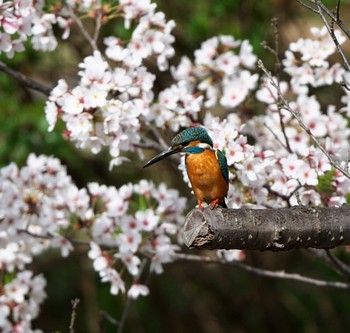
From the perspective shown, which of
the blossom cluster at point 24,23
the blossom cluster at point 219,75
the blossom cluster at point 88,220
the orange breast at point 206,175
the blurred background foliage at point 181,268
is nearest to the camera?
the orange breast at point 206,175

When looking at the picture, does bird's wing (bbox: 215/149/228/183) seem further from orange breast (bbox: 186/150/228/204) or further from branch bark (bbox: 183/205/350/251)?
branch bark (bbox: 183/205/350/251)

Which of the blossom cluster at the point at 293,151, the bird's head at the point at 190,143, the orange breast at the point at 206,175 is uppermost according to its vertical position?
the blossom cluster at the point at 293,151

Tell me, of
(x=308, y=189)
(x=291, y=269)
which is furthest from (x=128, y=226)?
(x=291, y=269)

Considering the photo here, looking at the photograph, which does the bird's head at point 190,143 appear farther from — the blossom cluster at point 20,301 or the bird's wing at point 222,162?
the blossom cluster at point 20,301

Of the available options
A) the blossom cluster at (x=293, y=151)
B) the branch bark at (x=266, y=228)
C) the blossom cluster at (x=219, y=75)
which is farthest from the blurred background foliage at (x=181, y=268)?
the branch bark at (x=266, y=228)

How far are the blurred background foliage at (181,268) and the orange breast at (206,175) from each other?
2205 millimetres

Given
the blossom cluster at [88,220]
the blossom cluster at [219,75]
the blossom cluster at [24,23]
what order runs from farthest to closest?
the blossom cluster at [219,75], the blossom cluster at [88,220], the blossom cluster at [24,23]

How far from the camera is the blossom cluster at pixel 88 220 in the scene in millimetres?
3750

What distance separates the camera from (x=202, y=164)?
2844 mm

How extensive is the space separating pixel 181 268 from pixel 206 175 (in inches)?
165

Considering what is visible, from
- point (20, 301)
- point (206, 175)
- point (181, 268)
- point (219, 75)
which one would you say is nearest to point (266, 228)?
point (206, 175)

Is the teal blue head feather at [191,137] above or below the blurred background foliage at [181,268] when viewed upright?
below

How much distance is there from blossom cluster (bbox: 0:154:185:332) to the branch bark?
1.34 meters

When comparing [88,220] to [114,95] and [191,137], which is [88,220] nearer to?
[114,95]
